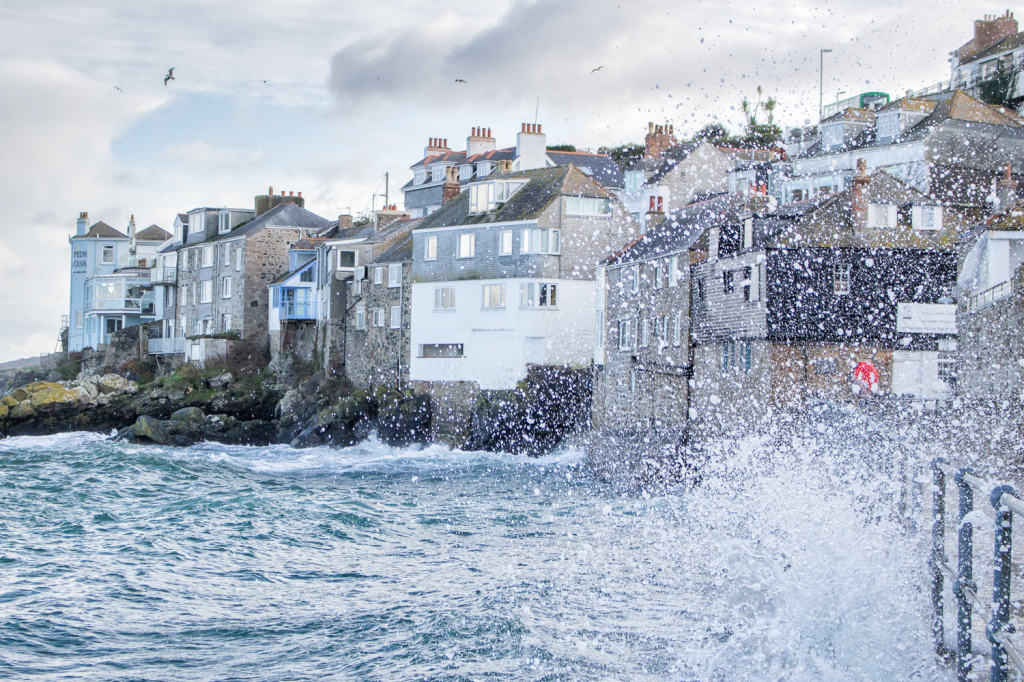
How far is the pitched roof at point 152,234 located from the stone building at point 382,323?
131 feet

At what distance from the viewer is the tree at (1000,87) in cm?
5625

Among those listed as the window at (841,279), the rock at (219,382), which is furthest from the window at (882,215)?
the rock at (219,382)

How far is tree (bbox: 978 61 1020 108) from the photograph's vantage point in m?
56.2

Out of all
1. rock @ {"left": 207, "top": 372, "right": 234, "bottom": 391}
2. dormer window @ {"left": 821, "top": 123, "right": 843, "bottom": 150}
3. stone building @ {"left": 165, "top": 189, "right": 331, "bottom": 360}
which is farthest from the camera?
stone building @ {"left": 165, "top": 189, "right": 331, "bottom": 360}

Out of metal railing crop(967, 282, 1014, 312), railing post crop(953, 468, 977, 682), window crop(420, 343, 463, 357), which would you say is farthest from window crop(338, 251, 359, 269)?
railing post crop(953, 468, 977, 682)

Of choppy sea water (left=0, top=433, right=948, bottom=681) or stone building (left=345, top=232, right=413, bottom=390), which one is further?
stone building (left=345, top=232, right=413, bottom=390)

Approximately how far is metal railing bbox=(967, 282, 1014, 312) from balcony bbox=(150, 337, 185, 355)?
48.7 metres

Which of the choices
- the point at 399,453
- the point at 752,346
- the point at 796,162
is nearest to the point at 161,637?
the point at 752,346

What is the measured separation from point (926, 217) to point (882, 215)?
5.08ft

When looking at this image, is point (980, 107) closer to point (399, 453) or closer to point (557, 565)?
point (399, 453)

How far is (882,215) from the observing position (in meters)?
32.8

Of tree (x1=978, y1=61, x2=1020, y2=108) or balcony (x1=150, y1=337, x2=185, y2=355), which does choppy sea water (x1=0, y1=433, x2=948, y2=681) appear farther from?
tree (x1=978, y1=61, x2=1020, y2=108)

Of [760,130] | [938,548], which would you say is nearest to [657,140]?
[760,130]

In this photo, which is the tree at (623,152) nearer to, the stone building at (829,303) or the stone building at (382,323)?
the stone building at (382,323)
